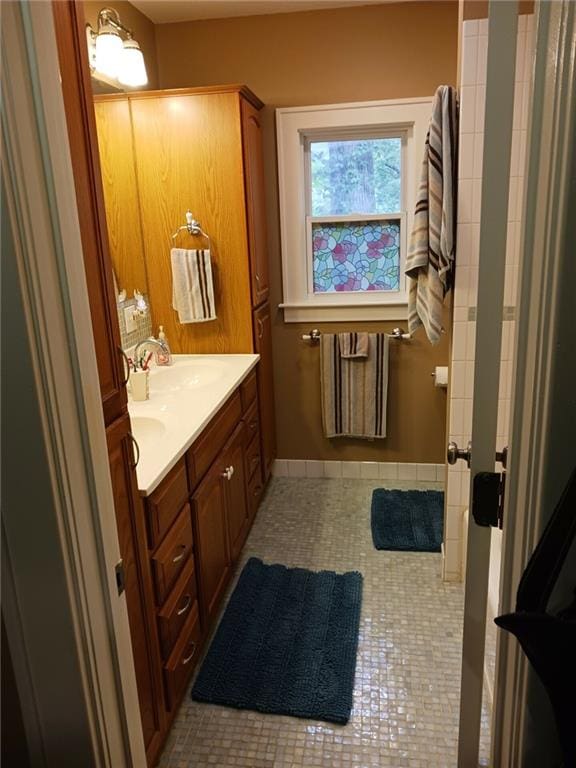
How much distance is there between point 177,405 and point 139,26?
1.98m

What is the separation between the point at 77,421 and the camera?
2.74 feet

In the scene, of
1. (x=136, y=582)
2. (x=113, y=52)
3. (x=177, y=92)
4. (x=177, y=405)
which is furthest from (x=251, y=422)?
(x=113, y=52)

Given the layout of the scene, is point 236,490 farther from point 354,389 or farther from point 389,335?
point 389,335

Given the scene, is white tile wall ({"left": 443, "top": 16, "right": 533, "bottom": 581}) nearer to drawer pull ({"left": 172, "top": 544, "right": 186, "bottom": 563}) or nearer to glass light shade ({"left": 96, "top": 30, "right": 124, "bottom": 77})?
drawer pull ({"left": 172, "top": 544, "right": 186, "bottom": 563})

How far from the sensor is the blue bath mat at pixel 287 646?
1.87m

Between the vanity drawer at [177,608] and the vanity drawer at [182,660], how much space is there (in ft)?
0.09

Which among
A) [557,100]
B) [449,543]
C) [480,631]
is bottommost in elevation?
[449,543]

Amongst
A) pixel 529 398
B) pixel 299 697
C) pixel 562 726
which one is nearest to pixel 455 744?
pixel 299 697

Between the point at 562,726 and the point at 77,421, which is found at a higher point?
the point at 77,421

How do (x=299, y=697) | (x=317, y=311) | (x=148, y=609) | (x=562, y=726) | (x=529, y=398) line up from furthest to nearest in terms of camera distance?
(x=317, y=311), (x=299, y=697), (x=148, y=609), (x=529, y=398), (x=562, y=726)

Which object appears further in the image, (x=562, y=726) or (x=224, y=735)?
(x=224, y=735)

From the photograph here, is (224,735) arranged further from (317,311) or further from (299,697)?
(317,311)

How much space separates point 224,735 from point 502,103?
1.85m

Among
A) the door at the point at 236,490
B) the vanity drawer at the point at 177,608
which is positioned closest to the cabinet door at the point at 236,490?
the door at the point at 236,490
